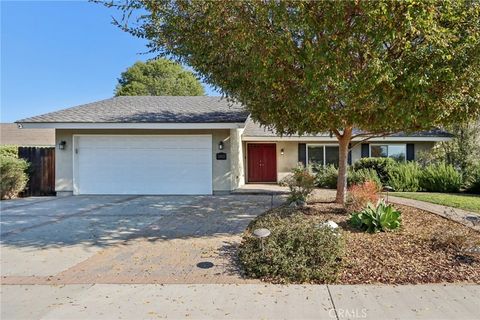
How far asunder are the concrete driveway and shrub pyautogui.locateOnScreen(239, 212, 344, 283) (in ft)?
1.17

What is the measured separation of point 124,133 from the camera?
1391 cm

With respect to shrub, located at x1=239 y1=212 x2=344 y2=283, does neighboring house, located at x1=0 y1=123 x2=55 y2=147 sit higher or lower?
higher

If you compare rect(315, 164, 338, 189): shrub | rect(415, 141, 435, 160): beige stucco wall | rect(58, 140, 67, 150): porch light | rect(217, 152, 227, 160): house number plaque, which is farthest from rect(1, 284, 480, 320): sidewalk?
rect(415, 141, 435, 160): beige stucco wall

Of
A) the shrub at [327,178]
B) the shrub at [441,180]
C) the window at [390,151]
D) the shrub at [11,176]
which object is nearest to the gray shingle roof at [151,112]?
the shrub at [11,176]

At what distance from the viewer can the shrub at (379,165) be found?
49.8 feet

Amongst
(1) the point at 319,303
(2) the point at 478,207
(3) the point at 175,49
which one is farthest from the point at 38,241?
(2) the point at 478,207

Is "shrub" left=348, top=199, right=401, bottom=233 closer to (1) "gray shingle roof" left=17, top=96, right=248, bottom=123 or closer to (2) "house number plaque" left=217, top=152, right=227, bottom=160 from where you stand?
(1) "gray shingle roof" left=17, top=96, right=248, bottom=123

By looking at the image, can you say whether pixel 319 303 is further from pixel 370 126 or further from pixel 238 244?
pixel 370 126

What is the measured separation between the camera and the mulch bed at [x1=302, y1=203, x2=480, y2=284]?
4.83 m

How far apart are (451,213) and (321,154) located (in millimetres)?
9390

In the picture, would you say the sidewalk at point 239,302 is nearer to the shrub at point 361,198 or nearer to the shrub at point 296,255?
the shrub at point 296,255

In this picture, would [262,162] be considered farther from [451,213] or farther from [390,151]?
[451,213]

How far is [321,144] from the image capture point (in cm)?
1786

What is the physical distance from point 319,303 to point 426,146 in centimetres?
1587
